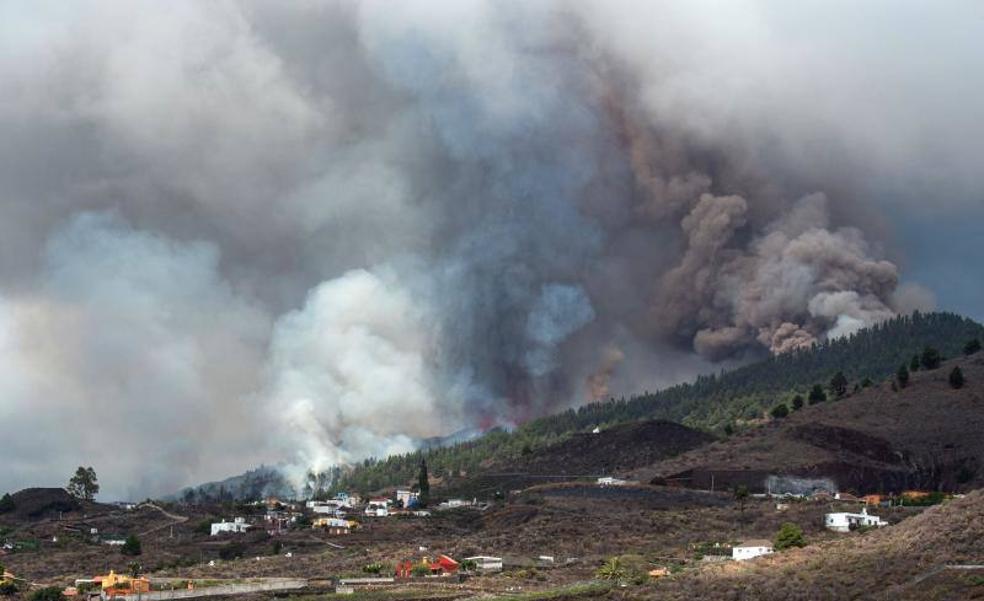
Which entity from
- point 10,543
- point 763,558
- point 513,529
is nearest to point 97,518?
point 10,543

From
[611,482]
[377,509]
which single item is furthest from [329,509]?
[611,482]

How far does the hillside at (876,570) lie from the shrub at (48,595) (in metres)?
46.1

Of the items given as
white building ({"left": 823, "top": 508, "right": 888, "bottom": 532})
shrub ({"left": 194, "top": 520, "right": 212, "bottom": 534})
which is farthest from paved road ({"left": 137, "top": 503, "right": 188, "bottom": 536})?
white building ({"left": 823, "top": 508, "right": 888, "bottom": 532})

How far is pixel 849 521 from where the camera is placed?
411 feet

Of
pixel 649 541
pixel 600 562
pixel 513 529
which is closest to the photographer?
pixel 600 562

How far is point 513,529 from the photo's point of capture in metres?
148

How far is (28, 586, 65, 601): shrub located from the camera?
11081cm

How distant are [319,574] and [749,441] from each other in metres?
77.5

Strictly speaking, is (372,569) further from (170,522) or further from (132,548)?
(170,522)

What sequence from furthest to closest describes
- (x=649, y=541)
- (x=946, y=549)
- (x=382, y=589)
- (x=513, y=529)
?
(x=513, y=529)
(x=649, y=541)
(x=382, y=589)
(x=946, y=549)

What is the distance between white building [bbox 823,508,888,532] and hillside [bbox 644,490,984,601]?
25968 mm

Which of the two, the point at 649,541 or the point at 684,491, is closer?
the point at 649,541

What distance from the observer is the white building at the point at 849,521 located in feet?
408

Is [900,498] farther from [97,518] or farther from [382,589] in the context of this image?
[97,518]
